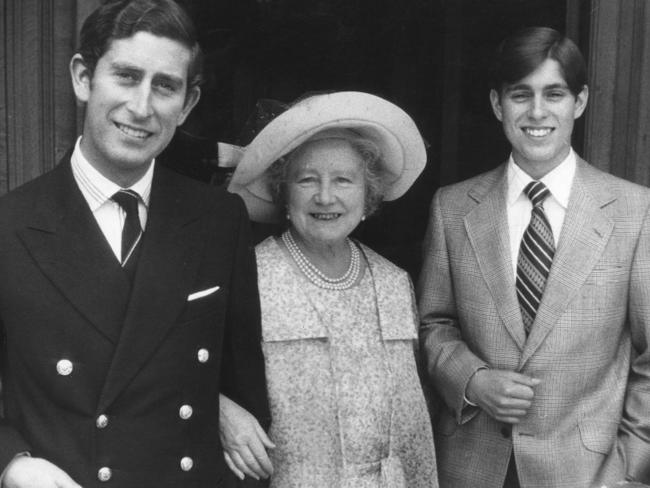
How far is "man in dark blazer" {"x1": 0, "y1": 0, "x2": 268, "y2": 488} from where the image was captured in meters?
2.02

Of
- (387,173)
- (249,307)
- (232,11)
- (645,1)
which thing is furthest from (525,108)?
(232,11)

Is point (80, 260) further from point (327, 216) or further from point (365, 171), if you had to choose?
point (365, 171)

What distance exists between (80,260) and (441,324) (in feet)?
4.21

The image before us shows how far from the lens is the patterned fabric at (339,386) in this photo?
260 centimetres

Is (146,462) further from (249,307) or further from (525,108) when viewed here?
(525,108)

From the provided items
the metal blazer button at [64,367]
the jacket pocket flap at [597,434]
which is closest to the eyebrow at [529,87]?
the jacket pocket flap at [597,434]

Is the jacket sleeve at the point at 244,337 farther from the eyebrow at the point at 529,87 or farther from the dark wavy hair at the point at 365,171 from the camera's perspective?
the eyebrow at the point at 529,87

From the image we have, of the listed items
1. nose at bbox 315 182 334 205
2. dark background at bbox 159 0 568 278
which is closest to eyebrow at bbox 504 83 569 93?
nose at bbox 315 182 334 205

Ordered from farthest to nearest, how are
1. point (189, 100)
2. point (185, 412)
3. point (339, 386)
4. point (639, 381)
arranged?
point (639, 381) → point (339, 386) → point (189, 100) → point (185, 412)

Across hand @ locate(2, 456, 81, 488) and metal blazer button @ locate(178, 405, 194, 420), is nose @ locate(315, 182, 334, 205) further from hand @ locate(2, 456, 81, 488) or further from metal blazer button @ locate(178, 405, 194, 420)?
hand @ locate(2, 456, 81, 488)

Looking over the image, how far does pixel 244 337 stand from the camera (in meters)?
2.43

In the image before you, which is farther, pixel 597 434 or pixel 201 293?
pixel 597 434

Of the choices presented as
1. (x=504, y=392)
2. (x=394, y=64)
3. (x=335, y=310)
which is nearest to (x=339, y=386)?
(x=335, y=310)

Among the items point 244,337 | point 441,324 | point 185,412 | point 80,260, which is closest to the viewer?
point 80,260
